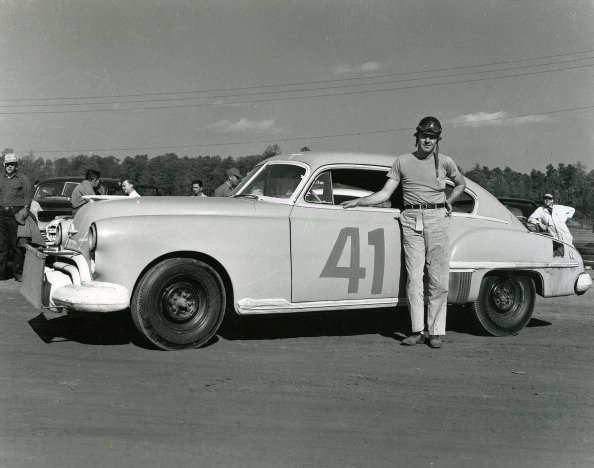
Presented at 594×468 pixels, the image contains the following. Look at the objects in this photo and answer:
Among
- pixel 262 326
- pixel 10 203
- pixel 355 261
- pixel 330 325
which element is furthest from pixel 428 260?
Result: pixel 10 203

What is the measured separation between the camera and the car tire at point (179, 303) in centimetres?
525

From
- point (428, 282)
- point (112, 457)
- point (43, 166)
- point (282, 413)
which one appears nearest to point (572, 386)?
point (428, 282)

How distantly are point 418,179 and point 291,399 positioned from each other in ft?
8.36

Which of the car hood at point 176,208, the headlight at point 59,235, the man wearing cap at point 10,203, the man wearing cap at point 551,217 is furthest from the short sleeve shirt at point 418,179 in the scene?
the man wearing cap at point 551,217

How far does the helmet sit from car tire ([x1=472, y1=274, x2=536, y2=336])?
1.62 meters

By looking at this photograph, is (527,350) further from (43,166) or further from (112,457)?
(43,166)

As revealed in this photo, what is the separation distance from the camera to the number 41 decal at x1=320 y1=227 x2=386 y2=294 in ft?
19.0

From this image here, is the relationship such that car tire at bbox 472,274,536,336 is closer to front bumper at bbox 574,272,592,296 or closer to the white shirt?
front bumper at bbox 574,272,592,296

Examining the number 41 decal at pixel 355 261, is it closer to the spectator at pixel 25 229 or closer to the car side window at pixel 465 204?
the car side window at pixel 465 204

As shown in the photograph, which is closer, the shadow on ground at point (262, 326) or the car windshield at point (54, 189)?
the shadow on ground at point (262, 326)

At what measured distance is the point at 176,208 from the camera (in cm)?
548

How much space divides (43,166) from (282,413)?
56.4 metres

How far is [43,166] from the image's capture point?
55719mm

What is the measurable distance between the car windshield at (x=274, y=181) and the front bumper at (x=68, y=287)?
1.70 meters
